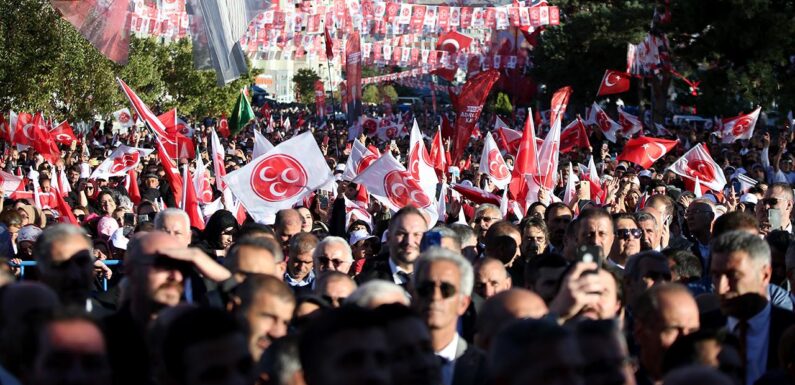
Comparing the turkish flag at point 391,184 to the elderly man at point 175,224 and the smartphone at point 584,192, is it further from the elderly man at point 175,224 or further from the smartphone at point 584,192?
the elderly man at point 175,224

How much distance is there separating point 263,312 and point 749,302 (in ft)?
6.97

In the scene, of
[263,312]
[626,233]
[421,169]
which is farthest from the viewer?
[421,169]

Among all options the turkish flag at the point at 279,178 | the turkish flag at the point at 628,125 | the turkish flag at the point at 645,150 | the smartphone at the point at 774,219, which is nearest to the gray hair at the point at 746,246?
the smartphone at the point at 774,219

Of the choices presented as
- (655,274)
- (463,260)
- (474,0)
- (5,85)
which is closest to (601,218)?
(655,274)

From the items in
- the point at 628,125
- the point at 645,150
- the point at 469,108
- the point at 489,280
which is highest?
the point at 489,280

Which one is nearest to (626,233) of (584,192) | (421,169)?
(421,169)

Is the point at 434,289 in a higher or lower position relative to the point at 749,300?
higher

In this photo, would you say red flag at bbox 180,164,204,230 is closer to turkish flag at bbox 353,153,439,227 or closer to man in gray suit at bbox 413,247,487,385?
turkish flag at bbox 353,153,439,227

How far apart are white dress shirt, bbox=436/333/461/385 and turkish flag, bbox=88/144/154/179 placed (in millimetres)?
12781

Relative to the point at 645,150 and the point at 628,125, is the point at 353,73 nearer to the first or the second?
the point at 628,125

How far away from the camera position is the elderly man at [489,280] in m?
6.68

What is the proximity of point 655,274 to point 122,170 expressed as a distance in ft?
41.3

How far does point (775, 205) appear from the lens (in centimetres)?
1080

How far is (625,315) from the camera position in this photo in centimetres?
643
